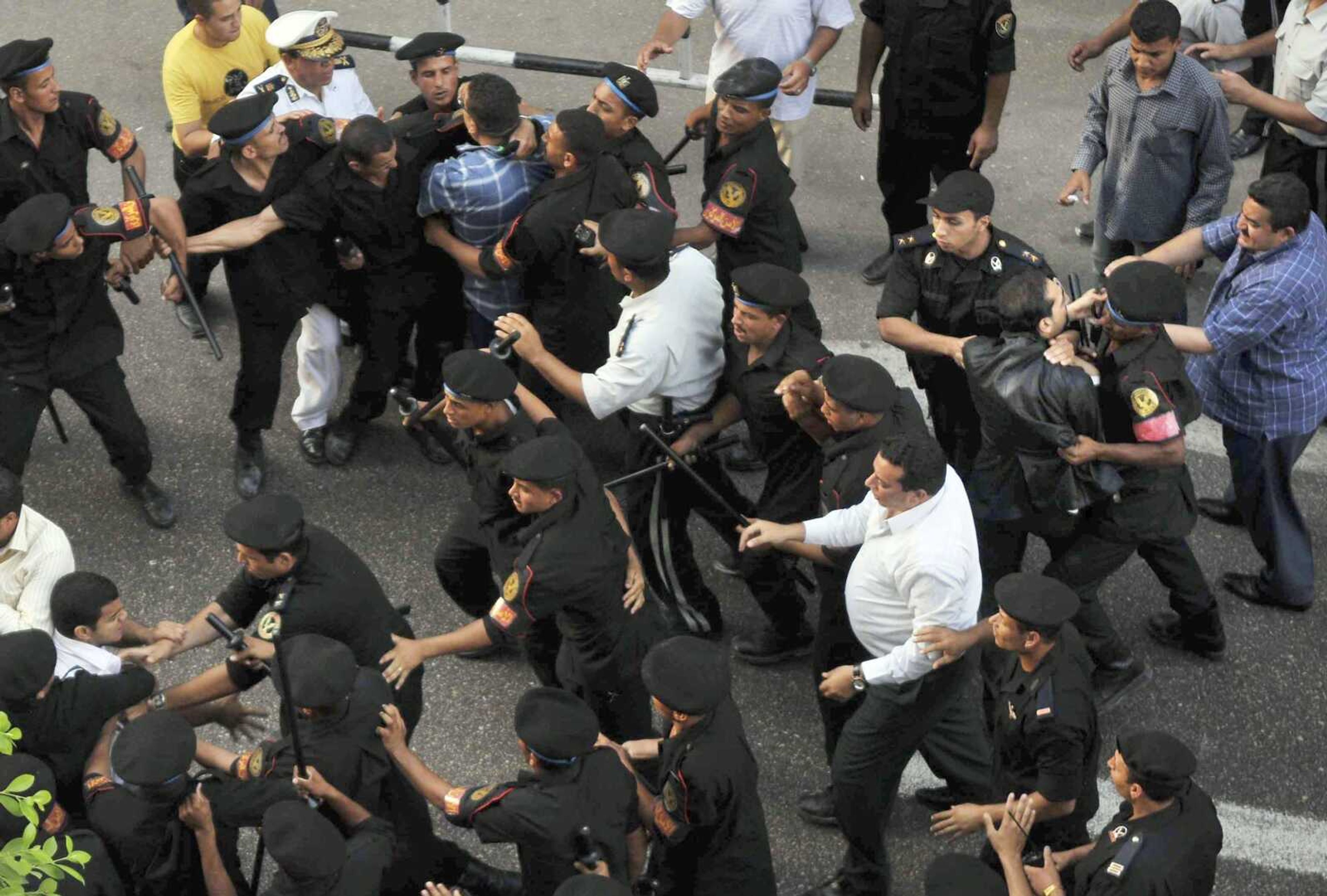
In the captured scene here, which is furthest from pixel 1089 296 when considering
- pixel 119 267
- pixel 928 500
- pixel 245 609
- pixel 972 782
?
pixel 119 267

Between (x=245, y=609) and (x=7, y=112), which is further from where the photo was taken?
(x=7, y=112)

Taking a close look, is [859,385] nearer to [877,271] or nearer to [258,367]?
[258,367]

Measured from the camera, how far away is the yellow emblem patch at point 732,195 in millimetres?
6637

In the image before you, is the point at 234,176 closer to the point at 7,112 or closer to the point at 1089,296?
the point at 7,112

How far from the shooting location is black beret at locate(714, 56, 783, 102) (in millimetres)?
6621

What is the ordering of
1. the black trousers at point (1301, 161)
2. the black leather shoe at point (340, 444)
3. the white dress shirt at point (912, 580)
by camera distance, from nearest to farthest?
the white dress shirt at point (912, 580) < the black leather shoe at point (340, 444) < the black trousers at point (1301, 161)

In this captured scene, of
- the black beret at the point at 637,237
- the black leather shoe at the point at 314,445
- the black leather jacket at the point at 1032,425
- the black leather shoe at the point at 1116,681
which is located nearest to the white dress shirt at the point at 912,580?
the black leather jacket at the point at 1032,425

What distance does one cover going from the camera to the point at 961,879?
4.22 meters

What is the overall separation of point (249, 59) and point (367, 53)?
10.1 feet

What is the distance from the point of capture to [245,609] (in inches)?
209

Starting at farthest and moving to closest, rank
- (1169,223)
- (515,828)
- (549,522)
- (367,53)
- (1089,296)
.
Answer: (367,53) < (1169,223) < (1089,296) < (549,522) < (515,828)

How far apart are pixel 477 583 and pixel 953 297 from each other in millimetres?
2144

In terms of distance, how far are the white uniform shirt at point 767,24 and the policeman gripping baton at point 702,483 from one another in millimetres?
2466

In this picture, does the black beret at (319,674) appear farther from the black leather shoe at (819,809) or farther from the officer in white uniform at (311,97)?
the officer in white uniform at (311,97)
